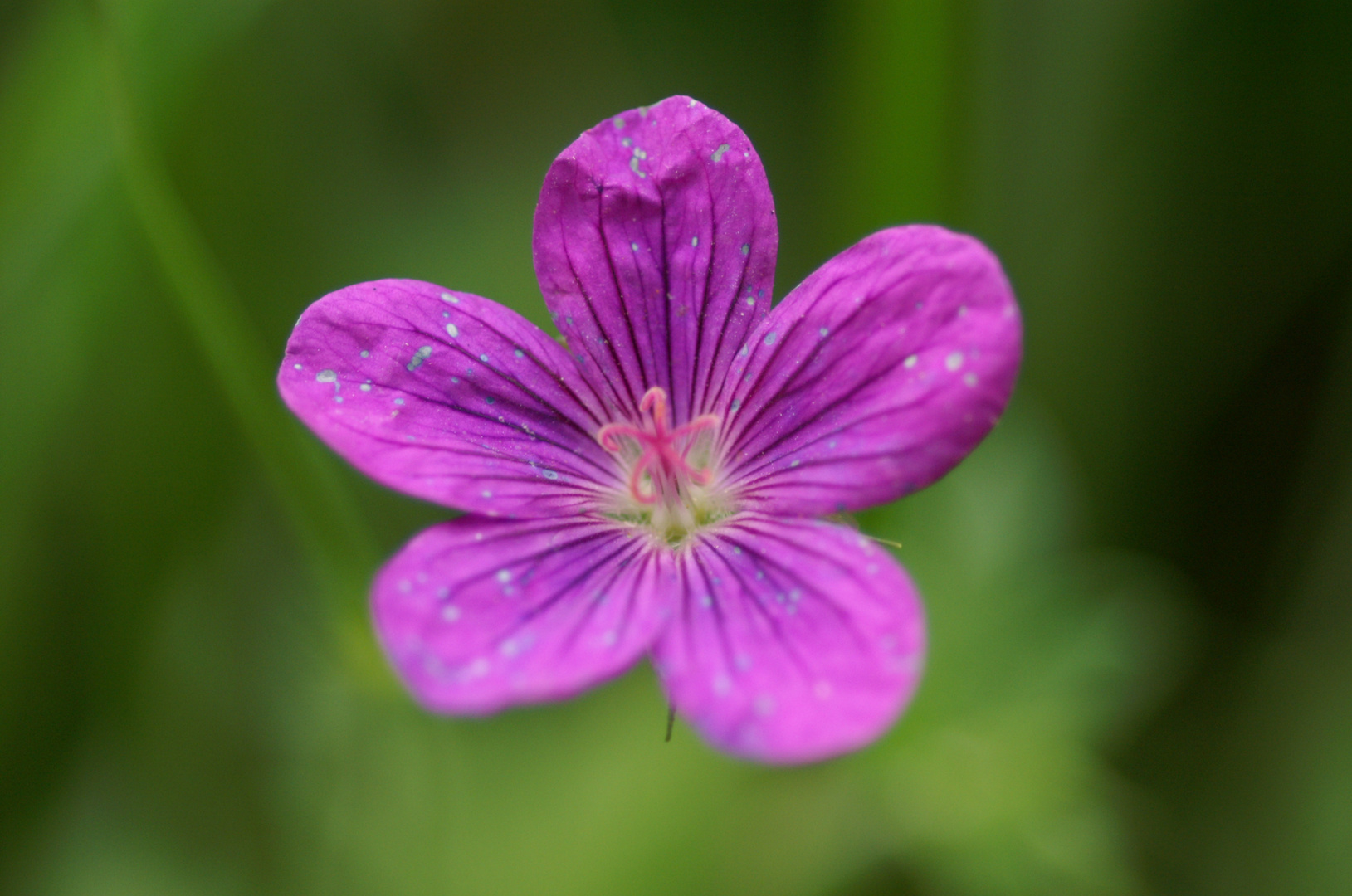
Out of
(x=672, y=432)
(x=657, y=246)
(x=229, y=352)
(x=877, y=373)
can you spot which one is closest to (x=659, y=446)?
(x=672, y=432)

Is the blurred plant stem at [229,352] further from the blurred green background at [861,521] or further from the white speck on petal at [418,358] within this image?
the white speck on petal at [418,358]

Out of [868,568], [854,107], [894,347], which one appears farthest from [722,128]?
[854,107]

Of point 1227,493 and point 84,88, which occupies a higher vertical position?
point 84,88

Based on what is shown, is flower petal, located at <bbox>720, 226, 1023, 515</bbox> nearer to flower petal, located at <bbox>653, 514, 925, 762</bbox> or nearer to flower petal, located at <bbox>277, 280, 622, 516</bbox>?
flower petal, located at <bbox>653, 514, 925, 762</bbox>

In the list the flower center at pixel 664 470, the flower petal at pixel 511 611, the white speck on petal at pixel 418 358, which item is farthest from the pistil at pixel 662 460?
the white speck on petal at pixel 418 358

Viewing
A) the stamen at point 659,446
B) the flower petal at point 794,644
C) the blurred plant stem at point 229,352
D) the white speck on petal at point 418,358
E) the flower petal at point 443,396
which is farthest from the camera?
the blurred plant stem at point 229,352

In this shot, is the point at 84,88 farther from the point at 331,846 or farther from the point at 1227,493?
the point at 1227,493

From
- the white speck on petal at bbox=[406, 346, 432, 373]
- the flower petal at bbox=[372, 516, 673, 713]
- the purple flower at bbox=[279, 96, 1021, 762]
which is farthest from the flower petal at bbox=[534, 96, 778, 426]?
the flower petal at bbox=[372, 516, 673, 713]
